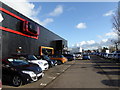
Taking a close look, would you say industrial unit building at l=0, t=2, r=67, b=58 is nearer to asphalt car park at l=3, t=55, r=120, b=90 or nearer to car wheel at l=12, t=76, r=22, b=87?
asphalt car park at l=3, t=55, r=120, b=90

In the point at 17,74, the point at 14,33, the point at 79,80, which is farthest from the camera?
the point at 14,33

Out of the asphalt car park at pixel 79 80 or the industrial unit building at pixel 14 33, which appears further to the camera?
the industrial unit building at pixel 14 33

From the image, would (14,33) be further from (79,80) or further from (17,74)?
(79,80)

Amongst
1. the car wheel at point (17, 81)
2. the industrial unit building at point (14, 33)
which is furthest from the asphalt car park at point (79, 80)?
the industrial unit building at point (14, 33)

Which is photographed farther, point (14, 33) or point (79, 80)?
point (14, 33)

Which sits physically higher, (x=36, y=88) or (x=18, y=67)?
(x=18, y=67)

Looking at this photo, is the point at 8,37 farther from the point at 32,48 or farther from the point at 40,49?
the point at 40,49

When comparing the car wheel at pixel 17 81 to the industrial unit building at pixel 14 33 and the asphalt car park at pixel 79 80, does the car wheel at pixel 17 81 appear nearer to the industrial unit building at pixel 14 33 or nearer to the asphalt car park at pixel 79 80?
the asphalt car park at pixel 79 80

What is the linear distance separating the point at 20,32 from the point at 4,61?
12866 mm

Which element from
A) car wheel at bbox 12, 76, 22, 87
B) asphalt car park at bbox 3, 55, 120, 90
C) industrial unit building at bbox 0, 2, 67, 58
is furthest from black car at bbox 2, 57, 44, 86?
industrial unit building at bbox 0, 2, 67, 58

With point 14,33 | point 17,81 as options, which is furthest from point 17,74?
point 14,33

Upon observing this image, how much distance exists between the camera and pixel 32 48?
25.0 meters

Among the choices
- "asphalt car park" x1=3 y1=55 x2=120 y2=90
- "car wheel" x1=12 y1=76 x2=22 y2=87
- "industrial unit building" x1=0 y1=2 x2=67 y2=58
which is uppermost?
"industrial unit building" x1=0 y1=2 x2=67 y2=58

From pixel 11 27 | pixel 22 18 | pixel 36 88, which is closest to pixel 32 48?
pixel 22 18
